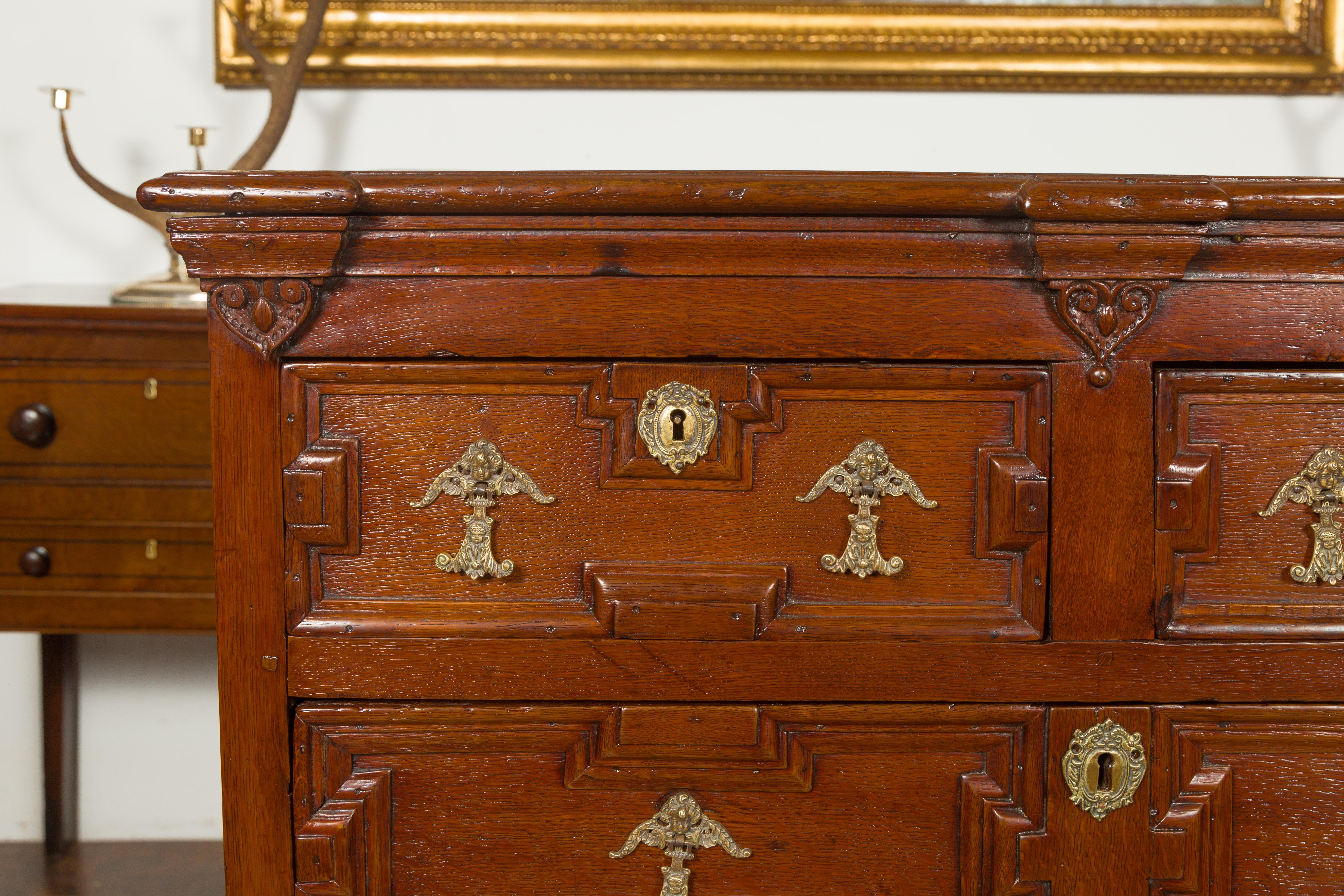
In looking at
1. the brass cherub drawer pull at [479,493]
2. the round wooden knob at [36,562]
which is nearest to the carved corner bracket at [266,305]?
the brass cherub drawer pull at [479,493]

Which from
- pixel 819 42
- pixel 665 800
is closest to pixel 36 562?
pixel 665 800

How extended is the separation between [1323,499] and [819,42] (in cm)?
115

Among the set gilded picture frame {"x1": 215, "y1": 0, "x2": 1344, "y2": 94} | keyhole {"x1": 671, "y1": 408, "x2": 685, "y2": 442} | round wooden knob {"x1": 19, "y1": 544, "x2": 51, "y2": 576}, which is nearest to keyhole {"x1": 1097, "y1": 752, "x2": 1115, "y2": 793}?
keyhole {"x1": 671, "y1": 408, "x2": 685, "y2": 442}

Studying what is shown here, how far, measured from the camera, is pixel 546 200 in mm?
853

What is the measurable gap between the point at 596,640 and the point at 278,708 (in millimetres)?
297

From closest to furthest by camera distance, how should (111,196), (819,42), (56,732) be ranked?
1. (111,196)
2. (819,42)
3. (56,732)

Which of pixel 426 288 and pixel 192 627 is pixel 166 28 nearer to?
pixel 192 627

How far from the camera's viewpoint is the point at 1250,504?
0.92m

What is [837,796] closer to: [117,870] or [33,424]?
[33,424]

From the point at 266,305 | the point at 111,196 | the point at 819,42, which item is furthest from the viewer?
the point at 819,42

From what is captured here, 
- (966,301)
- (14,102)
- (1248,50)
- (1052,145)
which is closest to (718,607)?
(966,301)

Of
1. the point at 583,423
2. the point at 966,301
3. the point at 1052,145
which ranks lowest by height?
the point at 583,423

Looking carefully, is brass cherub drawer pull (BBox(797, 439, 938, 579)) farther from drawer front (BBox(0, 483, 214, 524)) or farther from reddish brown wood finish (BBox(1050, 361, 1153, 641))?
drawer front (BBox(0, 483, 214, 524))

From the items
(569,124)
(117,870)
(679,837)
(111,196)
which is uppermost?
(569,124)
